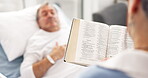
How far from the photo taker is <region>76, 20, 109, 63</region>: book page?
3.94 ft

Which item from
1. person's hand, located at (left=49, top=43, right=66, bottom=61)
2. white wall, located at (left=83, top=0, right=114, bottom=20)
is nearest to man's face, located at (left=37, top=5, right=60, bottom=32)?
person's hand, located at (left=49, top=43, right=66, bottom=61)

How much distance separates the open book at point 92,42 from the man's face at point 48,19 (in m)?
0.57

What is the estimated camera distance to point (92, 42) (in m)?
1.24

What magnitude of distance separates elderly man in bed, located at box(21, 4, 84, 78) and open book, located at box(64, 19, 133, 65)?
280mm

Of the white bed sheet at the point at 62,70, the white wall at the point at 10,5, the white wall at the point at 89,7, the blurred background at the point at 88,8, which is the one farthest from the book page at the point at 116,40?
the white wall at the point at 89,7

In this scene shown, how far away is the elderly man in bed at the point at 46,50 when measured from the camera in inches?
59.2

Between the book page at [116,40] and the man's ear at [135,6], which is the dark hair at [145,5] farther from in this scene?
the book page at [116,40]

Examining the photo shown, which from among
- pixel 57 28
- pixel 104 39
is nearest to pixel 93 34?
pixel 104 39

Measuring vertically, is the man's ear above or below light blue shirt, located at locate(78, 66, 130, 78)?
above

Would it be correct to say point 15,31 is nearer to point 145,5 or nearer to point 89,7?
point 89,7

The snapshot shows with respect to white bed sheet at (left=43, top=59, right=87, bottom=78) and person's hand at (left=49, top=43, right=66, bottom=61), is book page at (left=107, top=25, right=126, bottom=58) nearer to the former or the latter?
white bed sheet at (left=43, top=59, right=87, bottom=78)

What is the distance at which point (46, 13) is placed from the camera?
1.82 meters

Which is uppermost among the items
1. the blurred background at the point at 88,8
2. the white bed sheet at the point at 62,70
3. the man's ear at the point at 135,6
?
the blurred background at the point at 88,8

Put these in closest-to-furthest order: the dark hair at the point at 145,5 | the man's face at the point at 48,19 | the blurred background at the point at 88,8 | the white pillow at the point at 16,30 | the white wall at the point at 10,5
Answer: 1. the dark hair at the point at 145,5
2. the white pillow at the point at 16,30
3. the man's face at the point at 48,19
4. the white wall at the point at 10,5
5. the blurred background at the point at 88,8
